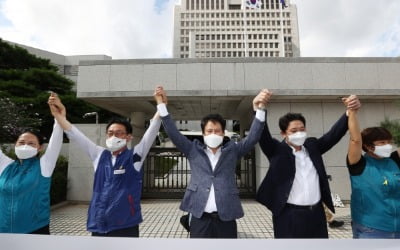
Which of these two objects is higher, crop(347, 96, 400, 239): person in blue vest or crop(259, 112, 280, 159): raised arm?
crop(259, 112, 280, 159): raised arm

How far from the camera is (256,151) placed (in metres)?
7.29

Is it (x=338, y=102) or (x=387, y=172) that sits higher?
(x=338, y=102)

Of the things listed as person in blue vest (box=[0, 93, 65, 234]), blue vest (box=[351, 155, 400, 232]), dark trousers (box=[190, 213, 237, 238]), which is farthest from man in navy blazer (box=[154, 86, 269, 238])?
person in blue vest (box=[0, 93, 65, 234])

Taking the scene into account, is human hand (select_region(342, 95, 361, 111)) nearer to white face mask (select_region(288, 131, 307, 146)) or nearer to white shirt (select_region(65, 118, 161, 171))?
white face mask (select_region(288, 131, 307, 146))

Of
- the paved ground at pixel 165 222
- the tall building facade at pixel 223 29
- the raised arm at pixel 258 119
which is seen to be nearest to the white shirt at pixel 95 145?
the raised arm at pixel 258 119

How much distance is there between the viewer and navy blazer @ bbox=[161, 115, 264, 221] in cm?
197

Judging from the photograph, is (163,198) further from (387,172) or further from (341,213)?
(387,172)

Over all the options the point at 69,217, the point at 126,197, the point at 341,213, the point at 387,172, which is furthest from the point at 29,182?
the point at 341,213

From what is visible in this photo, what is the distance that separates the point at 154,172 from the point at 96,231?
6.26 m

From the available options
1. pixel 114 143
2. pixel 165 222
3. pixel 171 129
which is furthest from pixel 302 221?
pixel 165 222

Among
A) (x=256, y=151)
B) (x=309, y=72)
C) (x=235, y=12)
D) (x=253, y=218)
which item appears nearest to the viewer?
(x=253, y=218)

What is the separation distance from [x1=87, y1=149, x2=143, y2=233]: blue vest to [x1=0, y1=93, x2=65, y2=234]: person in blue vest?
0.44 metres

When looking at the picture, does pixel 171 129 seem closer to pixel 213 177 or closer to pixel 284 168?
pixel 213 177

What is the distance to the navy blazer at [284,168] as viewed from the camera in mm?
2068
